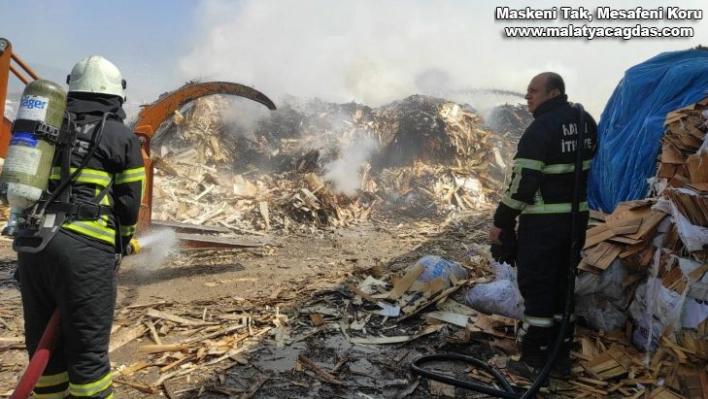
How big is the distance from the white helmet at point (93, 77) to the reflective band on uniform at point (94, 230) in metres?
0.85

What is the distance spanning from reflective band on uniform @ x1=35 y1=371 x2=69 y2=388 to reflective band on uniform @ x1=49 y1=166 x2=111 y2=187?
49.0 inches

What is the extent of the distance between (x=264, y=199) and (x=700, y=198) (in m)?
8.07

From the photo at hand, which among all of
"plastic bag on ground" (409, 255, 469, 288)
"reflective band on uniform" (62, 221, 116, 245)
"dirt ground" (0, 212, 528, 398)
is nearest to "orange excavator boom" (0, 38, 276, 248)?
"dirt ground" (0, 212, 528, 398)

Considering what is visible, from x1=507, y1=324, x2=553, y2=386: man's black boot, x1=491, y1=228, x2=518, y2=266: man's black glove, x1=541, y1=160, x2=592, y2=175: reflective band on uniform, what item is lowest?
x1=507, y1=324, x2=553, y2=386: man's black boot

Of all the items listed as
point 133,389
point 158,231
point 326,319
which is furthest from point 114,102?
point 158,231

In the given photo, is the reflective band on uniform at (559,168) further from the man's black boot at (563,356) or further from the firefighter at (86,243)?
the firefighter at (86,243)

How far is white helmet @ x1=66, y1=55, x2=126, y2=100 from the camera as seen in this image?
8.95ft

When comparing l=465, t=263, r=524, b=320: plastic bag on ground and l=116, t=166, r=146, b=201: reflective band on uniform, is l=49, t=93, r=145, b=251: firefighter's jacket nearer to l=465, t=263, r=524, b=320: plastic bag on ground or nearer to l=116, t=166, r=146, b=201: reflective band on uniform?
l=116, t=166, r=146, b=201: reflective band on uniform

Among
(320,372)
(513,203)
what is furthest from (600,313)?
(320,372)

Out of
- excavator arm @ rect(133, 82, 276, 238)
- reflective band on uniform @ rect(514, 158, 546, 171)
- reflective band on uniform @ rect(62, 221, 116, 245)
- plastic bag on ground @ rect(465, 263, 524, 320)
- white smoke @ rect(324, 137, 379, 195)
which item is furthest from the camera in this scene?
white smoke @ rect(324, 137, 379, 195)

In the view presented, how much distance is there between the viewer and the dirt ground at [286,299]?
139 inches

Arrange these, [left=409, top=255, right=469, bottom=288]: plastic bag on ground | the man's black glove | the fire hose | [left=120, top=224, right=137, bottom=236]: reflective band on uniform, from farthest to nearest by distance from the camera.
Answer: [left=409, top=255, right=469, bottom=288]: plastic bag on ground, the man's black glove, [left=120, top=224, right=137, bottom=236]: reflective band on uniform, the fire hose

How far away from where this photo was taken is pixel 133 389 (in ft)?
11.3

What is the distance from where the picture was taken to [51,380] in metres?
2.73
